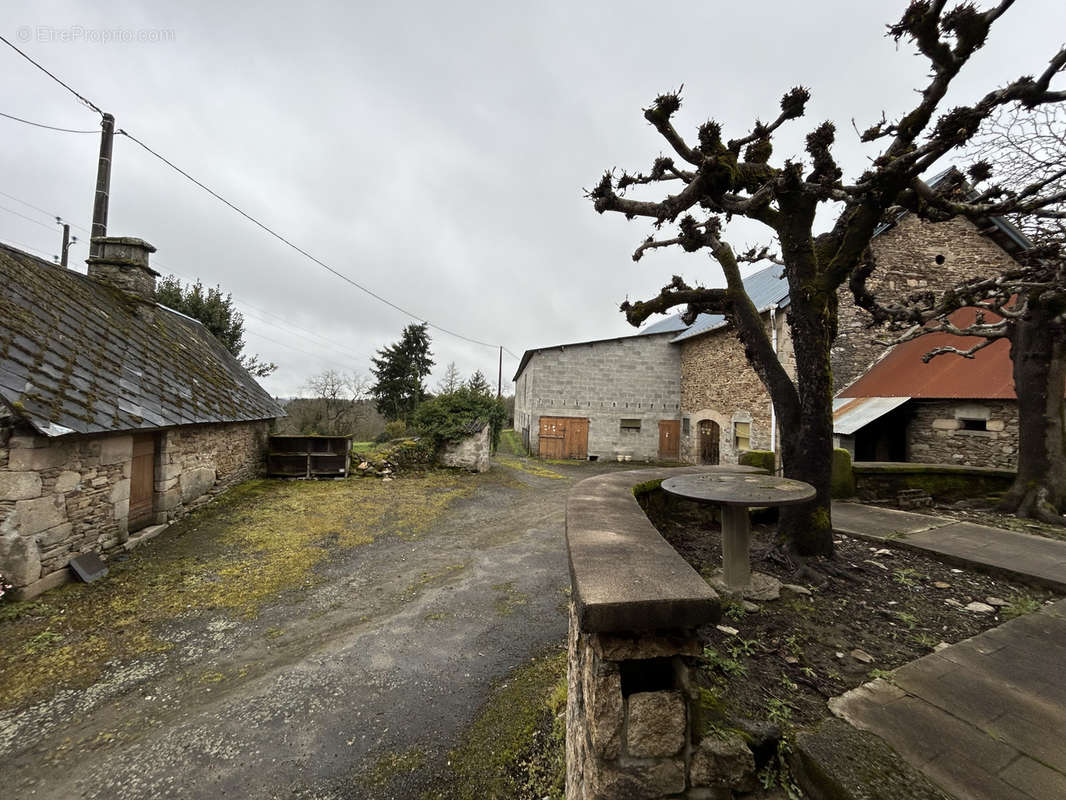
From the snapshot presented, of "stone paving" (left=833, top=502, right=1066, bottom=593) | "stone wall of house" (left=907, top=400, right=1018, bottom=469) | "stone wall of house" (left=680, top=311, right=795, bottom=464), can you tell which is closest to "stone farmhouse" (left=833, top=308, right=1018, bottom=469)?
"stone wall of house" (left=907, top=400, right=1018, bottom=469)

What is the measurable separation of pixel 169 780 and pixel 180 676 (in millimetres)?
1291

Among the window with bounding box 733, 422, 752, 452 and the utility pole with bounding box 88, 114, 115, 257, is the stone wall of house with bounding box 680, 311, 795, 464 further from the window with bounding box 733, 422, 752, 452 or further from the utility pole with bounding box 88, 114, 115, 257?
the utility pole with bounding box 88, 114, 115, 257

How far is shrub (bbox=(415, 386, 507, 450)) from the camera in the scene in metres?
12.9

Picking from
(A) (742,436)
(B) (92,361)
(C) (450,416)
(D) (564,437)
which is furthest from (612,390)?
(B) (92,361)

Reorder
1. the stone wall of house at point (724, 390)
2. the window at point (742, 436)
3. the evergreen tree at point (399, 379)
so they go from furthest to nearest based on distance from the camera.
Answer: the evergreen tree at point (399, 379), the window at point (742, 436), the stone wall of house at point (724, 390)

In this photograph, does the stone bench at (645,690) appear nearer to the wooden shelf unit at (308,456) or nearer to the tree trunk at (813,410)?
the tree trunk at (813,410)

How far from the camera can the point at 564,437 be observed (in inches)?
677

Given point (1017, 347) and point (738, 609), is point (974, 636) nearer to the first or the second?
point (738, 609)

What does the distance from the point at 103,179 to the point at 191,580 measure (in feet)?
35.5

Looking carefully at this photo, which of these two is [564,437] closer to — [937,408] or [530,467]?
[530,467]

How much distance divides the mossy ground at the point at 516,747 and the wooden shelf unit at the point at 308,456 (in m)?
9.74

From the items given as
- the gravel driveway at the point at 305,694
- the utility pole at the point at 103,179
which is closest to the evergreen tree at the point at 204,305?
the utility pole at the point at 103,179

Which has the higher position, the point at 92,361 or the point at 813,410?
the point at 92,361

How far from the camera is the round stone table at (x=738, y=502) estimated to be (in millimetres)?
2916
